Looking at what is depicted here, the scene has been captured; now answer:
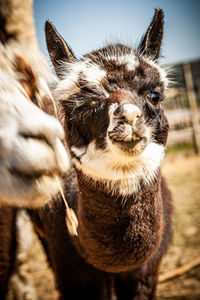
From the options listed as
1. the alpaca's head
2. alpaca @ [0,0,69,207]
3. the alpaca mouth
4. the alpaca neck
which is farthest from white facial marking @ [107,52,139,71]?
the alpaca neck

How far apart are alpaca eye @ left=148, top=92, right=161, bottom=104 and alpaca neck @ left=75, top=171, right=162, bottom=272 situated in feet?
1.59

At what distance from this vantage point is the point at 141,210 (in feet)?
4.89

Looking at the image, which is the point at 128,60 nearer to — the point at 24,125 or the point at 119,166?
the point at 119,166

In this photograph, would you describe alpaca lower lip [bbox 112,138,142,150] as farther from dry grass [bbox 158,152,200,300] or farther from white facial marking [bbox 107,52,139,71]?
dry grass [bbox 158,152,200,300]

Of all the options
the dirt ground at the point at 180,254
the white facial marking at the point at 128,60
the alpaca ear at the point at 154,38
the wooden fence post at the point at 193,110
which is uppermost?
the alpaca ear at the point at 154,38

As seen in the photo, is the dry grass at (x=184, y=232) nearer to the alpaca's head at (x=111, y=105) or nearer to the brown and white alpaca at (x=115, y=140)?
the brown and white alpaca at (x=115, y=140)

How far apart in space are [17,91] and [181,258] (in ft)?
9.60

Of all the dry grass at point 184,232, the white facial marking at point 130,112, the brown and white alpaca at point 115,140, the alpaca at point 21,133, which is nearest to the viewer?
the alpaca at point 21,133

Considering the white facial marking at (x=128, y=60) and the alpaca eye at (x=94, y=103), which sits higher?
the white facial marking at (x=128, y=60)

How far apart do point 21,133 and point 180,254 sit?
2982 millimetres

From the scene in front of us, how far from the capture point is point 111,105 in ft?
4.22

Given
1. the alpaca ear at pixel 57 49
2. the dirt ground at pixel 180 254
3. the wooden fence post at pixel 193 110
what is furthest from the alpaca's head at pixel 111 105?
the wooden fence post at pixel 193 110

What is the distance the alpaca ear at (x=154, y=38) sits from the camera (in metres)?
1.58

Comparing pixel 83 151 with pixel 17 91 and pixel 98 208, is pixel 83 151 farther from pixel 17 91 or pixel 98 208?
pixel 17 91
